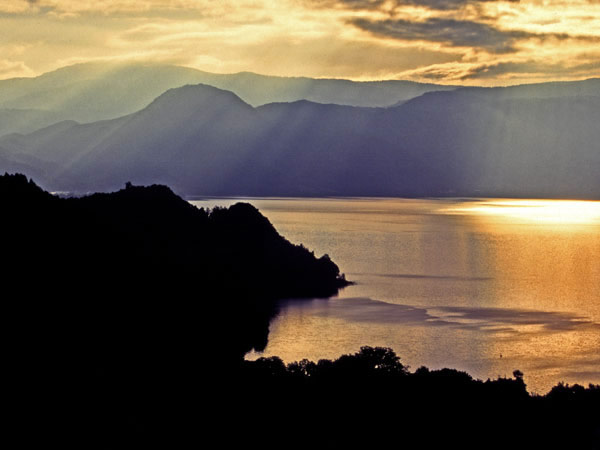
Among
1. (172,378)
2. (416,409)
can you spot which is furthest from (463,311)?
(416,409)

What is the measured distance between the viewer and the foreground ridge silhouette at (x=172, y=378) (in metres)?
39.0

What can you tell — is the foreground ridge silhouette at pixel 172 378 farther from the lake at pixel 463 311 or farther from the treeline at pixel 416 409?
the lake at pixel 463 311

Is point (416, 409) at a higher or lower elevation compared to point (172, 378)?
lower

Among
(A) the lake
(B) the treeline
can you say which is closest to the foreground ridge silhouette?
(B) the treeline

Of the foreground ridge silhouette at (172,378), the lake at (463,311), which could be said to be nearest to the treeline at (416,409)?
the foreground ridge silhouette at (172,378)

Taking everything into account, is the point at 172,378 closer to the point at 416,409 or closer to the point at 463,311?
the point at 416,409

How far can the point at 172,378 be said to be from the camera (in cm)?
4862

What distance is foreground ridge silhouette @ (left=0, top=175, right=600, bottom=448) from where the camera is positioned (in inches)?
1535

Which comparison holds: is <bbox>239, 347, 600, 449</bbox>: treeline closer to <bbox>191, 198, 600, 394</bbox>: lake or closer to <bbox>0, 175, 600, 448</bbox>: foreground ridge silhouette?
<bbox>0, 175, 600, 448</bbox>: foreground ridge silhouette

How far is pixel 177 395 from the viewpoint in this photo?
4444 cm

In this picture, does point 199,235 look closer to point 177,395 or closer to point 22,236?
point 22,236

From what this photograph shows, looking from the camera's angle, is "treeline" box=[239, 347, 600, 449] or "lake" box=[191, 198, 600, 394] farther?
"lake" box=[191, 198, 600, 394]

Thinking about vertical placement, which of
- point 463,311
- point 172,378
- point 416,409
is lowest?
point 463,311

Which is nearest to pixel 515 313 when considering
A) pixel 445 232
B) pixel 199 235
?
pixel 199 235
